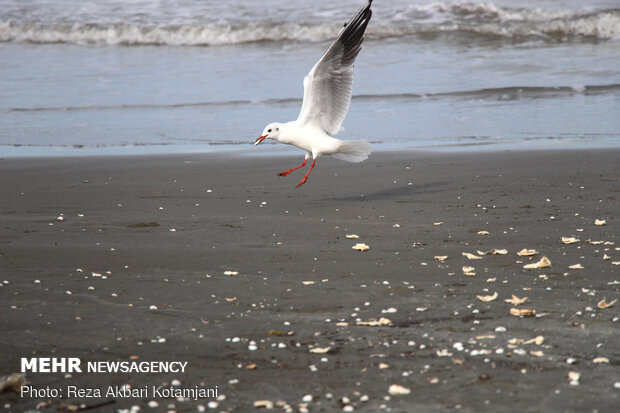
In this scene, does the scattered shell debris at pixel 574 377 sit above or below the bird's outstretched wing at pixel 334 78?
below

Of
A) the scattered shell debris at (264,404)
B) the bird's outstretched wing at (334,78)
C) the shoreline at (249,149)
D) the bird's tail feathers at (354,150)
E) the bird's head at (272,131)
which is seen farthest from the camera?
the shoreline at (249,149)

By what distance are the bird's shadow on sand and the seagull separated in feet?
1.17

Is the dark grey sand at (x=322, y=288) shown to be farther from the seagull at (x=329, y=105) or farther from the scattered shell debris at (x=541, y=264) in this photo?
the seagull at (x=329, y=105)

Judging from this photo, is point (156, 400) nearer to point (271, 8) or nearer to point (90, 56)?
point (90, 56)

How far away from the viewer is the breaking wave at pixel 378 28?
2133 cm

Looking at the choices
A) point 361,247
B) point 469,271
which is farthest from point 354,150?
point 469,271

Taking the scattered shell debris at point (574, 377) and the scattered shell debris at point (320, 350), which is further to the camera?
the scattered shell debris at point (320, 350)

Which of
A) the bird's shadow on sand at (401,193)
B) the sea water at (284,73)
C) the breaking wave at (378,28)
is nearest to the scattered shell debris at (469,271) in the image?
the bird's shadow on sand at (401,193)

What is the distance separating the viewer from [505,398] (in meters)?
2.93

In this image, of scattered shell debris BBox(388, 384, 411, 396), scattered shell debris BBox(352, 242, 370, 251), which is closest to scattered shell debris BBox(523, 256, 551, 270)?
scattered shell debris BBox(352, 242, 370, 251)

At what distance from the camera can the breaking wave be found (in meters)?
21.3

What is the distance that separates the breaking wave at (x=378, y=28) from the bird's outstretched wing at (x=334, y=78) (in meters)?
14.5

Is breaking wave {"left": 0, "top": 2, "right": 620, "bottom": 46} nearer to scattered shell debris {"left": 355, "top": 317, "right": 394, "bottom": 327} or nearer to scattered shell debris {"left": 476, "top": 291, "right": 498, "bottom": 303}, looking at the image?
scattered shell debris {"left": 476, "top": 291, "right": 498, "bottom": 303}

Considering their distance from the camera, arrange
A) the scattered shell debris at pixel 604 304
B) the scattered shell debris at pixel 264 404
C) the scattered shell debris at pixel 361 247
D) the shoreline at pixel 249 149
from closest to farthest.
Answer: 1. the scattered shell debris at pixel 264 404
2. the scattered shell debris at pixel 604 304
3. the scattered shell debris at pixel 361 247
4. the shoreline at pixel 249 149
